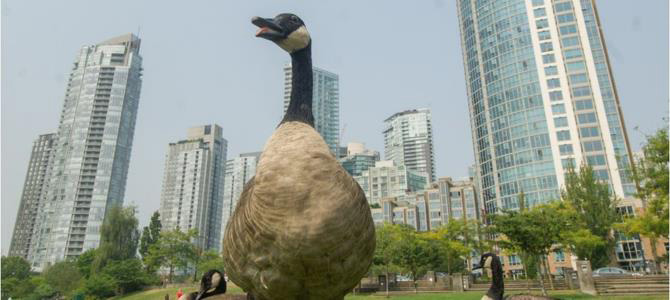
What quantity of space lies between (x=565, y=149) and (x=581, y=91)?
11.0 m

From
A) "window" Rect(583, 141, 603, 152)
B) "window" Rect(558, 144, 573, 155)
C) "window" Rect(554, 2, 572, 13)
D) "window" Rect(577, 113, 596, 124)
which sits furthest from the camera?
"window" Rect(554, 2, 572, 13)

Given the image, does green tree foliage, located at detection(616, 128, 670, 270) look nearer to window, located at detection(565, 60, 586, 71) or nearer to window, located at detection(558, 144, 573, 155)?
window, located at detection(558, 144, 573, 155)

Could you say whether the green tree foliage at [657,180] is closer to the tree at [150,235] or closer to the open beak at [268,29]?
the open beak at [268,29]

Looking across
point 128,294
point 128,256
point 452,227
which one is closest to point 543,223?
point 452,227

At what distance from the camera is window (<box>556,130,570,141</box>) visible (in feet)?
231

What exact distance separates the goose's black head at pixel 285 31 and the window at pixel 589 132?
77.9m

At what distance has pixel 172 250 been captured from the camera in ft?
173

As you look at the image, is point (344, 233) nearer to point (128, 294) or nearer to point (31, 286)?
point (128, 294)

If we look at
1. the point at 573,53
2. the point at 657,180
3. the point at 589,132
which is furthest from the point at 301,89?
the point at 573,53

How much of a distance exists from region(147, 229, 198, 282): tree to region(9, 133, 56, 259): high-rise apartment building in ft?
250

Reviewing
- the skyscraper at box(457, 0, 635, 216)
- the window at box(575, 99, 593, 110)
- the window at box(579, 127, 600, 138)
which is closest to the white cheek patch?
the skyscraper at box(457, 0, 635, 216)

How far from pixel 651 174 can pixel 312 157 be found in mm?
21709

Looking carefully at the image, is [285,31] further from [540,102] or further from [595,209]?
[540,102]

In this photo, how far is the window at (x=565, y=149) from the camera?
228ft
